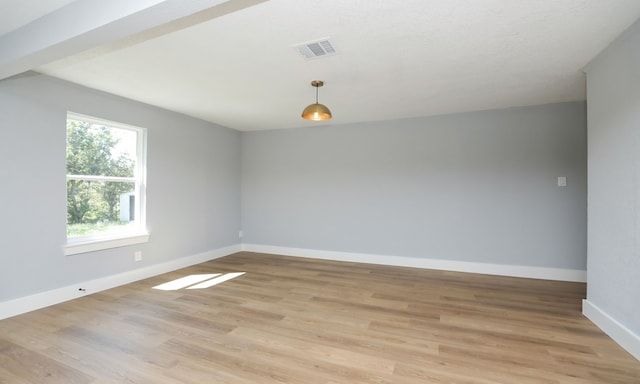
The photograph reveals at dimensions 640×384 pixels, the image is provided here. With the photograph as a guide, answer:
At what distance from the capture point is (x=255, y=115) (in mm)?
4941

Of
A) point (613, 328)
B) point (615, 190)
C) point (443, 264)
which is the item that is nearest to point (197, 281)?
point (443, 264)

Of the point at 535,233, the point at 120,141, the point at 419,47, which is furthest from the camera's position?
the point at 535,233

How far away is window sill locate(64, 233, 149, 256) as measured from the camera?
3453mm

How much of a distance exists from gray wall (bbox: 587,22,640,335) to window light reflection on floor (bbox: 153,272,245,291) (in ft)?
13.8

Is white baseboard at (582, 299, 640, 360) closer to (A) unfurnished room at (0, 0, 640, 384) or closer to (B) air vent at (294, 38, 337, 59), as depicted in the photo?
(A) unfurnished room at (0, 0, 640, 384)

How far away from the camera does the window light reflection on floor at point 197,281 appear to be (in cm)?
389

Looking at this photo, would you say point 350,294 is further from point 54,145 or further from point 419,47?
point 54,145

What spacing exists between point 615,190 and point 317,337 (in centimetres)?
281

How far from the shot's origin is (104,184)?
12.9ft

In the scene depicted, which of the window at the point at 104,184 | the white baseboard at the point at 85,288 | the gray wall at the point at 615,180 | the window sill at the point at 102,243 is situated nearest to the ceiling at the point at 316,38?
the gray wall at the point at 615,180

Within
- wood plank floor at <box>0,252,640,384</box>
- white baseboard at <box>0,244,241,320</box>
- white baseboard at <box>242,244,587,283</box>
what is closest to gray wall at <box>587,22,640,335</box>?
wood plank floor at <box>0,252,640,384</box>

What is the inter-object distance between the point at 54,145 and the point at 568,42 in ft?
16.9

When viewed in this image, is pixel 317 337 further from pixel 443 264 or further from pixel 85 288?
pixel 443 264

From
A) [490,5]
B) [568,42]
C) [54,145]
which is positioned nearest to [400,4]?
[490,5]
